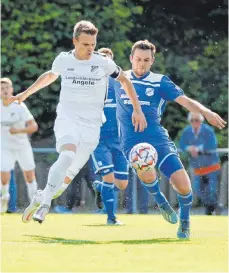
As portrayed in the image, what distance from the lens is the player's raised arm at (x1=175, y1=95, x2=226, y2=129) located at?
10.6 meters

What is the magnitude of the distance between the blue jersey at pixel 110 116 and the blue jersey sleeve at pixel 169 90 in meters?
2.42

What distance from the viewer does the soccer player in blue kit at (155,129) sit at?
11602 millimetres

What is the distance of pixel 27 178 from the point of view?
17.3 metres

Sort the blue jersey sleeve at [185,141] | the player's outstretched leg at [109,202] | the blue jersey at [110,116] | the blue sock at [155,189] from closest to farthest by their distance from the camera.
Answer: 1. the blue sock at [155,189]
2. the player's outstretched leg at [109,202]
3. the blue jersey at [110,116]
4. the blue jersey sleeve at [185,141]

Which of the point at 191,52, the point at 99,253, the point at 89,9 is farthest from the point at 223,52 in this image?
the point at 99,253

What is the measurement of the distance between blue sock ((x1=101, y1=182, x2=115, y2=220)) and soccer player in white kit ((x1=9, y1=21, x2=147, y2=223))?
2406mm

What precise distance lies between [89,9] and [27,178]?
4146 mm

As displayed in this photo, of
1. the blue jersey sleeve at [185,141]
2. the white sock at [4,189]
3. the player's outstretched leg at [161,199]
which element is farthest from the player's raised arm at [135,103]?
the blue jersey sleeve at [185,141]

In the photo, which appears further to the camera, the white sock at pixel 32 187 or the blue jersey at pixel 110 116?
the white sock at pixel 32 187

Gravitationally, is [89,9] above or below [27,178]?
above

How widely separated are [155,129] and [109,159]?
2456 mm

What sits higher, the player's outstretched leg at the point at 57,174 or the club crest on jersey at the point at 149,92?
the club crest on jersey at the point at 149,92

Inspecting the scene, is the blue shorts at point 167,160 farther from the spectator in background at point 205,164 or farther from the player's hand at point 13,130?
the spectator in background at point 205,164

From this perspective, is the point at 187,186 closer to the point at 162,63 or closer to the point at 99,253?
the point at 99,253
